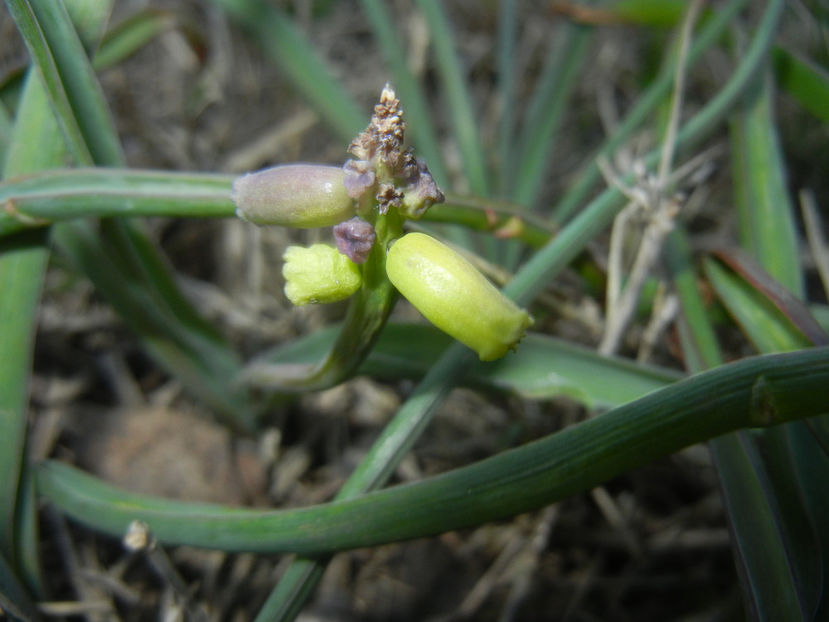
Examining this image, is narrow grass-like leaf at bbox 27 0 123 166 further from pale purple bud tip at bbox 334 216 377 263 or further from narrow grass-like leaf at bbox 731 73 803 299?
narrow grass-like leaf at bbox 731 73 803 299


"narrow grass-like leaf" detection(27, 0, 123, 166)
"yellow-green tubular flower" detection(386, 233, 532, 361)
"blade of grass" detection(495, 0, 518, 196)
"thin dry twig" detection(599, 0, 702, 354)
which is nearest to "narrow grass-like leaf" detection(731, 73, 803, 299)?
"thin dry twig" detection(599, 0, 702, 354)

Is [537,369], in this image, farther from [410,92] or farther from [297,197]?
[410,92]

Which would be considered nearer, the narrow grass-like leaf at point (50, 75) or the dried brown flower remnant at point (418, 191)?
the dried brown flower remnant at point (418, 191)

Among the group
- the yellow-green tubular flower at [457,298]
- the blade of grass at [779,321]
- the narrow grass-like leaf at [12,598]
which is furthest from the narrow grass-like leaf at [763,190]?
the narrow grass-like leaf at [12,598]

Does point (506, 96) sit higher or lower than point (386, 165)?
higher

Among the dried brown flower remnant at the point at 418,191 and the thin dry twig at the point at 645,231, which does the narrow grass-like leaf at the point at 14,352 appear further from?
the thin dry twig at the point at 645,231

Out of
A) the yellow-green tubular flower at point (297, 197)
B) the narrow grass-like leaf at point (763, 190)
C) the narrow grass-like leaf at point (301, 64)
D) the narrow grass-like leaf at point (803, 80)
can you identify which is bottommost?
the yellow-green tubular flower at point (297, 197)

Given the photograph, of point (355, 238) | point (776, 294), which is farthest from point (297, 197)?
point (776, 294)
